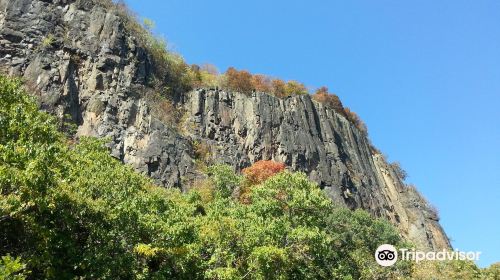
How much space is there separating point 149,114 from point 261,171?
530 inches

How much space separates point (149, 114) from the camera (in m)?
45.1

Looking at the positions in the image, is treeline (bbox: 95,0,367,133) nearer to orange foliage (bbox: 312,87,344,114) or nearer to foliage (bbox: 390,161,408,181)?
orange foliage (bbox: 312,87,344,114)

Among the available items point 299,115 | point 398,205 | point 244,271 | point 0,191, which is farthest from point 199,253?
point 398,205

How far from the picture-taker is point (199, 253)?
71.5ft

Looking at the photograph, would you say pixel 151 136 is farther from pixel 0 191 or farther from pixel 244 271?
pixel 0 191

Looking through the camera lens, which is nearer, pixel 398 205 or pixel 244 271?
pixel 244 271

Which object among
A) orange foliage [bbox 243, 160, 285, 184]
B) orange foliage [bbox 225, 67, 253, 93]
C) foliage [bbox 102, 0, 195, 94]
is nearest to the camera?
orange foliage [bbox 243, 160, 285, 184]

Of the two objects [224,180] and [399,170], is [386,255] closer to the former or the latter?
[224,180]

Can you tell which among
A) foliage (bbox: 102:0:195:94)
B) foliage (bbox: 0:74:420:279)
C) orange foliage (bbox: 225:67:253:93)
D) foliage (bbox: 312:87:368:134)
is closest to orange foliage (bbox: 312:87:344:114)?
foliage (bbox: 312:87:368:134)

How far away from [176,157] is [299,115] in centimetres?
2147

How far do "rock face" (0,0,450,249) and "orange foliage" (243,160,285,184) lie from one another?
9.45ft

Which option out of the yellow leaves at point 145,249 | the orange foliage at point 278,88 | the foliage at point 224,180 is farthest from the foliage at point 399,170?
the yellow leaves at point 145,249

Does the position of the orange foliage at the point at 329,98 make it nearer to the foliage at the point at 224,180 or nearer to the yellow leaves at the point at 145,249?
the foliage at the point at 224,180

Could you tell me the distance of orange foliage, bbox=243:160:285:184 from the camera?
146ft
